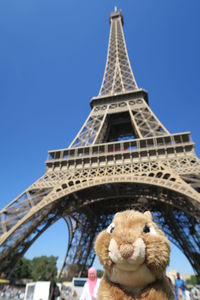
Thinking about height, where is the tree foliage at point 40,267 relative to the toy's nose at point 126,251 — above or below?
above

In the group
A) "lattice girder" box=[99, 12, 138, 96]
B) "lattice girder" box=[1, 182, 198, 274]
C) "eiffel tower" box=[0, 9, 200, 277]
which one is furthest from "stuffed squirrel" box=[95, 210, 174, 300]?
"lattice girder" box=[99, 12, 138, 96]

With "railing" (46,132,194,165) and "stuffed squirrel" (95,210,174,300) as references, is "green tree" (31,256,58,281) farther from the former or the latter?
"stuffed squirrel" (95,210,174,300)

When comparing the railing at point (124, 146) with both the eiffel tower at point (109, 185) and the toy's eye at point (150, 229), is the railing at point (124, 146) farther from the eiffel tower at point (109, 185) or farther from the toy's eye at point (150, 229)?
the toy's eye at point (150, 229)

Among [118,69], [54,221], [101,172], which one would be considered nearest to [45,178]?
[54,221]

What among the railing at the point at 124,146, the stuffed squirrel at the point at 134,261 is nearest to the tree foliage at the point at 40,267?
the railing at the point at 124,146

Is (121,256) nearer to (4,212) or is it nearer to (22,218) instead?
(22,218)

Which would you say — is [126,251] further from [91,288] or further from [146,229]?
[91,288]
